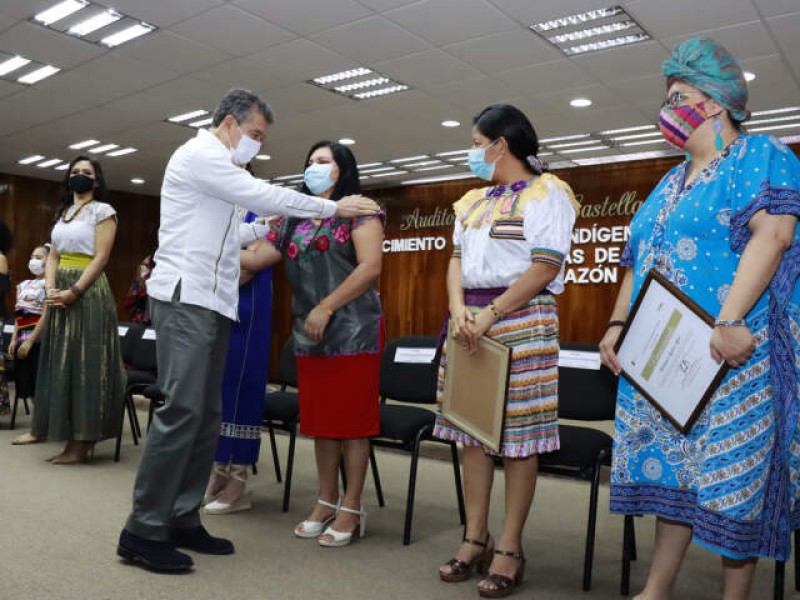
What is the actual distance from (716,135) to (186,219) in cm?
160

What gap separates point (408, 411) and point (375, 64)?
362cm

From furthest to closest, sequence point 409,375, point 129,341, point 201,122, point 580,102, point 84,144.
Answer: point 84,144 → point 201,122 → point 580,102 → point 129,341 → point 409,375

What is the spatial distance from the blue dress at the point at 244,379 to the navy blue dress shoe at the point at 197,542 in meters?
0.57

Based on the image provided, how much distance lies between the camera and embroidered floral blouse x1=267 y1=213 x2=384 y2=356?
2.75 metres

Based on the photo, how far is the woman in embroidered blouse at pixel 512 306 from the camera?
7.41ft

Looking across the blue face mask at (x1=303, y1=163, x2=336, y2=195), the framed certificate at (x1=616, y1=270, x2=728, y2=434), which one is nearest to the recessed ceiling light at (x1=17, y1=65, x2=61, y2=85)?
the blue face mask at (x1=303, y1=163, x2=336, y2=195)

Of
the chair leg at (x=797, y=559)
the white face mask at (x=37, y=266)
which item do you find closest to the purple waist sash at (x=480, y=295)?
the chair leg at (x=797, y=559)

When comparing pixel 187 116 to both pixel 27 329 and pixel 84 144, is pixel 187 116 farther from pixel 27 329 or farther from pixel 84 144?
pixel 27 329

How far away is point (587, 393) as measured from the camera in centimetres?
300

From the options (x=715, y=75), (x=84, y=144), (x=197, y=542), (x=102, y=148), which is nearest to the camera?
(x=715, y=75)

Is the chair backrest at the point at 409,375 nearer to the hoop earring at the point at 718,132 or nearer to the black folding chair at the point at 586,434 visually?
the black folding chair at the point at 586,434

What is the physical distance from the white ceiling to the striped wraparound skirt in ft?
10.2

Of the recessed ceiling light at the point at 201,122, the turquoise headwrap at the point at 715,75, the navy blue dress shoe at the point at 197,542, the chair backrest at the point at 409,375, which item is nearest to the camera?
the turquoise headwrap at the point at 715,75

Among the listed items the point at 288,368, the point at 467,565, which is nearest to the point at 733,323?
the point at 467,565
